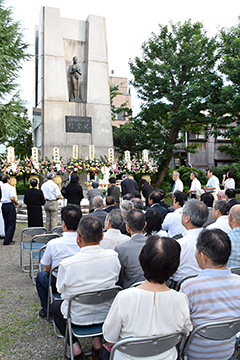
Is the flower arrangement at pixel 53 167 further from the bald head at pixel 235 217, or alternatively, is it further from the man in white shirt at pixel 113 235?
the bald head at pixel 235 217

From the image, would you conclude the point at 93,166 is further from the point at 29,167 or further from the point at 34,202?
the point at 34,202

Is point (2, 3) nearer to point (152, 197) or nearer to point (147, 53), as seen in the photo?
point (147, 53)

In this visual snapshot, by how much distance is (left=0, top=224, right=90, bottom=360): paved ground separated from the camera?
2.99 metres

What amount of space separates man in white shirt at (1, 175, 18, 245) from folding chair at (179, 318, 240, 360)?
20.9ft

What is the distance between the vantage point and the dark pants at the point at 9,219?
7516 mm

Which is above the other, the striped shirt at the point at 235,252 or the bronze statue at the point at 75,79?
the bronze statue at the point at 75,79

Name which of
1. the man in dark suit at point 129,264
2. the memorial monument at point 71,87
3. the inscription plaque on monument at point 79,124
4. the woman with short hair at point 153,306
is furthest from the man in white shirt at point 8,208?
the inscription plaque on monument at point 79,124

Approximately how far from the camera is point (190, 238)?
120 inches

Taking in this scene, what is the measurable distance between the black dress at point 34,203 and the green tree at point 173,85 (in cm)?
1159

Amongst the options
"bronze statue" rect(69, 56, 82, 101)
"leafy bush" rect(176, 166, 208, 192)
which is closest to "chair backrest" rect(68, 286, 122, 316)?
"bronze statue" rect(69, 56, 82, 101)

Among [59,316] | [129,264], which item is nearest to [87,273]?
[129,264]

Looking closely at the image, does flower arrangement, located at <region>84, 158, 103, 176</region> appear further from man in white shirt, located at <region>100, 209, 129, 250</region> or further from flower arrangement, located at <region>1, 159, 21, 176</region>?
man in white shirt, located at <region>100, 209, 129, 250</region>

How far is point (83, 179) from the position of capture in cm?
1406

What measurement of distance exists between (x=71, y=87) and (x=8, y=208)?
9.09 metres
